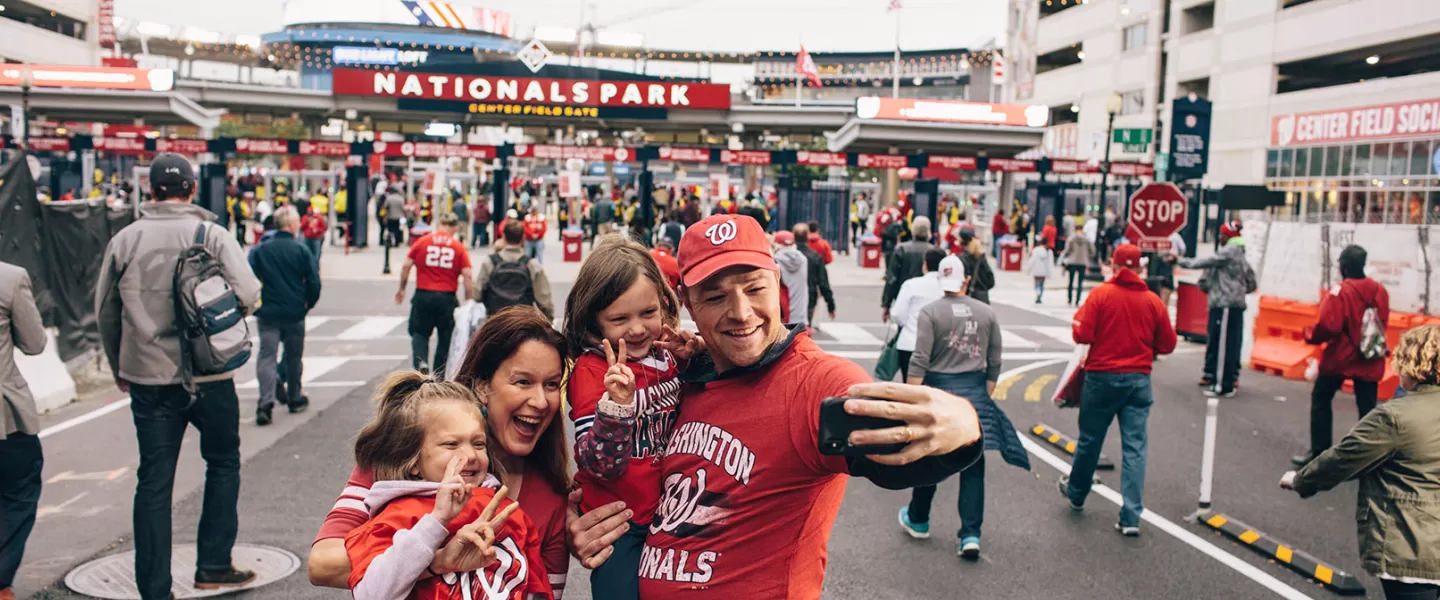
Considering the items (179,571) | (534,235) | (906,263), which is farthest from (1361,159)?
(179,571)

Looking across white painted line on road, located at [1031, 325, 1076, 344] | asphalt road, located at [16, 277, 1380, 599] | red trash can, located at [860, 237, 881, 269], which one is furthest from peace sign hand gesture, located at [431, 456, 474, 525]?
red trash can, located at [860, 237, 881, 269]

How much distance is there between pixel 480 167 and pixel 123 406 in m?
50.7

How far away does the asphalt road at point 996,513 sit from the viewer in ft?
21.5

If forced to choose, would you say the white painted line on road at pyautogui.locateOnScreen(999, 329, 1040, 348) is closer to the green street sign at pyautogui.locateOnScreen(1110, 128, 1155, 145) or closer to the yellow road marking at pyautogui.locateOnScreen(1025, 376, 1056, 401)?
the yellow road marking at pyautogui.locateOnScreen(1025, 376, 1056, 401)

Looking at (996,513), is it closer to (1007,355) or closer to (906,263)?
(906,263)

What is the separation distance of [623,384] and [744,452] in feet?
1.13

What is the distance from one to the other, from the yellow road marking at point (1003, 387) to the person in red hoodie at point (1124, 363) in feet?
15.8

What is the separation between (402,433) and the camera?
8.91ft

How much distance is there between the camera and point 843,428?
80.7 inches

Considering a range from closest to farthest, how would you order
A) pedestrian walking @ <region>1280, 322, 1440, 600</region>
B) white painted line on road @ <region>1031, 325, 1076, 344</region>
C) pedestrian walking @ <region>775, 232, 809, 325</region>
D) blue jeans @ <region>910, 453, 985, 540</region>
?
pedestrian walking @ <region>1280, 322, 1440, 600</region> < blue jeans @ <region>910, 453, 985, 540</region> < pedestrian walking @ <region>775, 232, 809, 325</region> < white painted line on road @ <region>1031, 325, 1076, 344</region>

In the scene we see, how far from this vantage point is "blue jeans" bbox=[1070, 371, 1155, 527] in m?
7.59

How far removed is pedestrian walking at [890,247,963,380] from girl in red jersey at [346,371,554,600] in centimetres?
660

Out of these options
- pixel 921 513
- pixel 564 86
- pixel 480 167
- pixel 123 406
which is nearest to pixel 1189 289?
pixel 921 513

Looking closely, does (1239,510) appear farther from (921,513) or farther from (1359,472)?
(1359,472)
